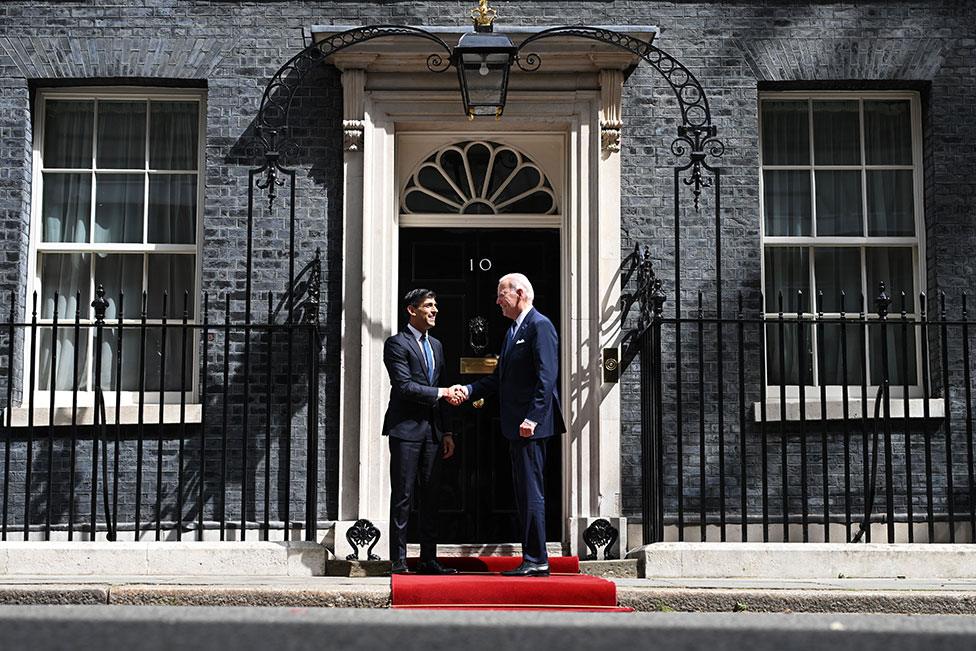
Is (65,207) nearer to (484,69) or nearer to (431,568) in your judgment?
(484,69)

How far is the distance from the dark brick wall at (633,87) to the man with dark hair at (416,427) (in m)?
1.41

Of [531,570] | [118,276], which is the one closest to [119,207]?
[118,276]

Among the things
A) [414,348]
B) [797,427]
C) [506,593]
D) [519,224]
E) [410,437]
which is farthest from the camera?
[519,224]

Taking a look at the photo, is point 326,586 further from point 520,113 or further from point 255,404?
point 520,113

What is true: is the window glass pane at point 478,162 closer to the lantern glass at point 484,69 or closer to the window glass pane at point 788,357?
the lantern glass at point 484,69

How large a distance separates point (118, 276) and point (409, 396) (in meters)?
2.94

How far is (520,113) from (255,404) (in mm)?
2798

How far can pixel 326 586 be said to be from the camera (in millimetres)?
8047

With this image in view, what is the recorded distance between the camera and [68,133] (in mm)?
10906

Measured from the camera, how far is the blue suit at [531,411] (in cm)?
854

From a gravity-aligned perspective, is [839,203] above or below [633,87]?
below

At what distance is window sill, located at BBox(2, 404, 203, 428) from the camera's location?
10.3m

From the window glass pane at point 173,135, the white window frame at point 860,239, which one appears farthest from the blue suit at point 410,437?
the white window frame at point 860,239

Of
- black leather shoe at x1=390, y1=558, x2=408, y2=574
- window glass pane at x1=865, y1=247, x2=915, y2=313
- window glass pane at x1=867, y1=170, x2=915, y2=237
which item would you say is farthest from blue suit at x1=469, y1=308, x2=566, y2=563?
window glass pane at x1=867, y1=170, x2=915, y2=237
